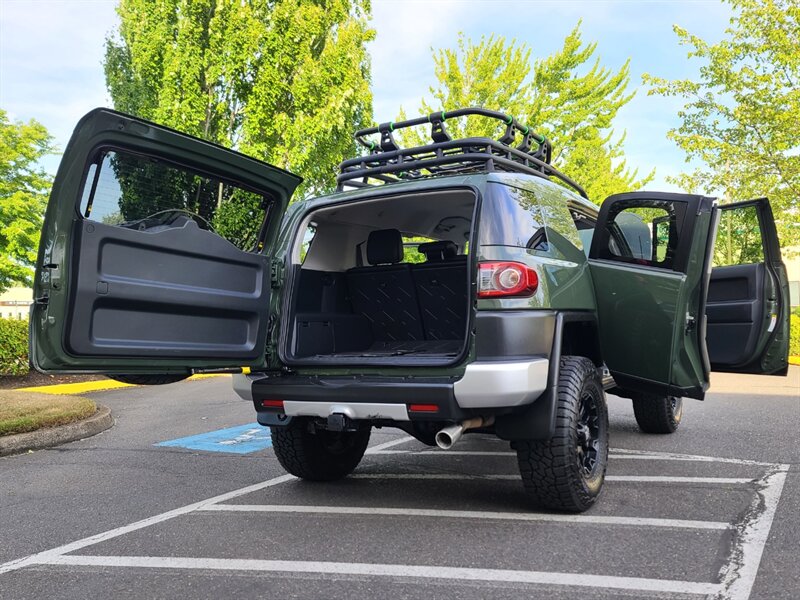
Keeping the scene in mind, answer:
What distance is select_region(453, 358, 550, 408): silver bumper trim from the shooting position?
347 centimetres

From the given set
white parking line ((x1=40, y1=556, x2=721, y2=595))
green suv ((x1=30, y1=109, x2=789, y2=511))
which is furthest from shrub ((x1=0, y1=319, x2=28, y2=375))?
white parking line ((x1=40, y1=556, x2=721, y2=595))

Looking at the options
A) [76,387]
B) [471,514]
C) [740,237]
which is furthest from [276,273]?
[76,387]

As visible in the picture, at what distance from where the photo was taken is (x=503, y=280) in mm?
3666

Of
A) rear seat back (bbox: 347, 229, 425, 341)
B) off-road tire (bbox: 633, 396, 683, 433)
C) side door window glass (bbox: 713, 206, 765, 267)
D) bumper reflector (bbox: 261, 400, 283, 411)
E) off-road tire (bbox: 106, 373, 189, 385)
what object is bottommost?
off-road tire (bbox: 633, 396, 683, 433)

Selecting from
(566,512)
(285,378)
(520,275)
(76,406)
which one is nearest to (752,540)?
(566,512)

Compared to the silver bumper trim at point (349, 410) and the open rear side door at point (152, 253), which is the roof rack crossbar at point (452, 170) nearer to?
the open rear side door at point (152, 253)

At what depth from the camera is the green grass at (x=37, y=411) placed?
6654mm

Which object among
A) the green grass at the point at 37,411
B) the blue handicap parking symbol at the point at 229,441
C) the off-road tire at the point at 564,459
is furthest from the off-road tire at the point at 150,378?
the green grass at the point at 37,411

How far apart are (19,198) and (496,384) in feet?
58.8

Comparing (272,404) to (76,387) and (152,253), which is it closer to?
(152,253)

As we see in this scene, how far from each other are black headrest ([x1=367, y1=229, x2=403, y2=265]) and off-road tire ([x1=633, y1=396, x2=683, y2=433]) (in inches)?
117

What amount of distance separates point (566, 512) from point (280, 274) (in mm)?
2278

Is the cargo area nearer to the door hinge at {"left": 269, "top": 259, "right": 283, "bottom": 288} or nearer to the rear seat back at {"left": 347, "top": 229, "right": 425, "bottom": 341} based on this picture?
the rear seat back at {"left": 347, "top": 229, "right": 425, "bottom": 341}

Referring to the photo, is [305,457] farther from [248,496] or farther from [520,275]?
[520,275]
